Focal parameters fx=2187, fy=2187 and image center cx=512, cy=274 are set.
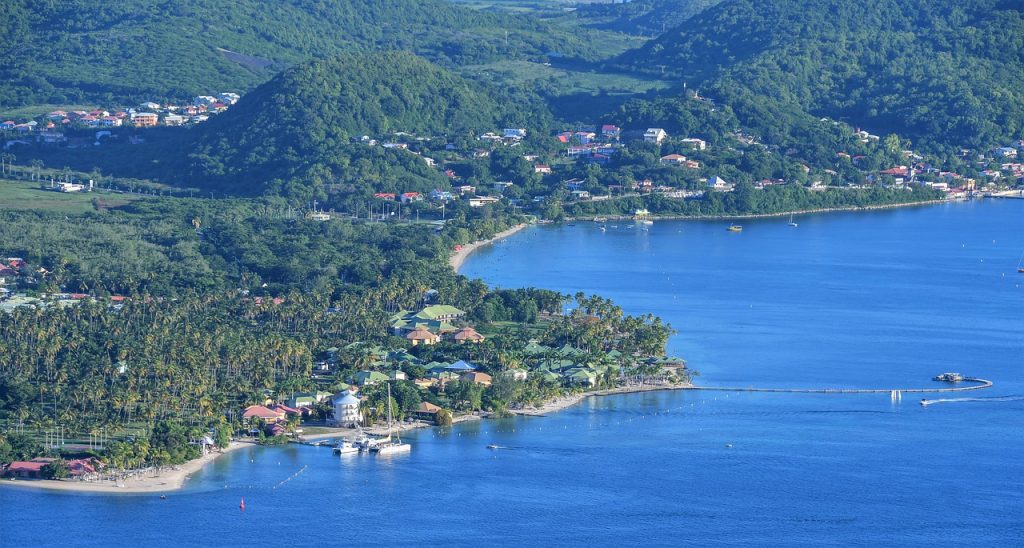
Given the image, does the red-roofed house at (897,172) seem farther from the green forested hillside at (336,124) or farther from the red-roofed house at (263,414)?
the red-roofed house at (263,414)

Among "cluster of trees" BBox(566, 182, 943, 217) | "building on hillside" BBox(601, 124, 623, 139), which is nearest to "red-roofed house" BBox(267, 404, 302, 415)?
"cluster of trees" BBox(566, 182, 943, 217)

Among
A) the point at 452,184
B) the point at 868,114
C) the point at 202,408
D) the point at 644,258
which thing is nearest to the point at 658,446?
the point at 202,408

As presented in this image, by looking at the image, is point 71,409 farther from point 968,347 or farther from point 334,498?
point 968,347

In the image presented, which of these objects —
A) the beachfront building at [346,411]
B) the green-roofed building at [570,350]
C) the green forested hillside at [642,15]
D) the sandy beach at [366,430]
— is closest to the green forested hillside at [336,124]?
the green-roofed building at [570,350]

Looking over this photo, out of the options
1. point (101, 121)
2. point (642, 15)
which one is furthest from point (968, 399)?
point (642, 15)

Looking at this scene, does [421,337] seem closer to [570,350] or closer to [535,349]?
[535,349]
